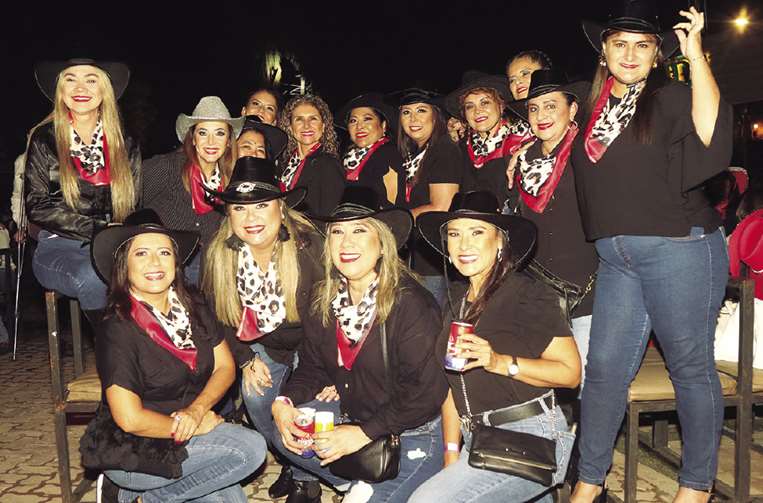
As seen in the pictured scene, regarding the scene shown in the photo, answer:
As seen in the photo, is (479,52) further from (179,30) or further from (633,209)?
(633,209)

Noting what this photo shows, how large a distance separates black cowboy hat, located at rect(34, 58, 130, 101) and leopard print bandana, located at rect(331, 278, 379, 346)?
220cm

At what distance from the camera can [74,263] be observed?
4.08 meters

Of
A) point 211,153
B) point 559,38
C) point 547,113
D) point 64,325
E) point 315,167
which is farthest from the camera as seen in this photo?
point 559,38

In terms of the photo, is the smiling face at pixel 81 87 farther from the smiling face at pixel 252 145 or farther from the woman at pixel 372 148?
the woman at pixel 372 148

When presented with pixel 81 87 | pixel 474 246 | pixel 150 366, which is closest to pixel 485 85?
pixel 474 246

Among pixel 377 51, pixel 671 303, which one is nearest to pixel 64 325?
pixel 671 303

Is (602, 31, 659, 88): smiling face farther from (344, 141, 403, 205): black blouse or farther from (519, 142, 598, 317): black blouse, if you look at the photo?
(344, 141, 403, 205): black blouse

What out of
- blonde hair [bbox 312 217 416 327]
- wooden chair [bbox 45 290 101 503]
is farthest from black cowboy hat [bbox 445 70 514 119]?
wooden chair [bbox 45 290 101 503]

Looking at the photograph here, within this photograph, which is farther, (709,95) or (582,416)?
(582,416)

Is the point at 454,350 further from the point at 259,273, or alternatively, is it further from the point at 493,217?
the point at 259,273

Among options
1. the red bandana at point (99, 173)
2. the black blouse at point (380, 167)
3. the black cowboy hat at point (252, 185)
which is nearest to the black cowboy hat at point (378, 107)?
the black blouse at point (380, 167)

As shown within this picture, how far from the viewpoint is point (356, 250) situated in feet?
11.8

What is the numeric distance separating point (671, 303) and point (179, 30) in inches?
844

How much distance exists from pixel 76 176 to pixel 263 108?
6.54 feet
